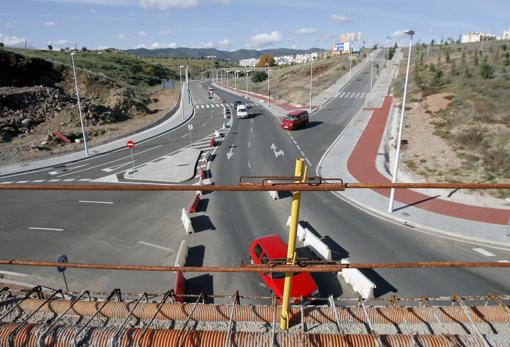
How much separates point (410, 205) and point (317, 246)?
7.88 m

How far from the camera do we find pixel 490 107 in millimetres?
34031

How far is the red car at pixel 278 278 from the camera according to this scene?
34.9 ft

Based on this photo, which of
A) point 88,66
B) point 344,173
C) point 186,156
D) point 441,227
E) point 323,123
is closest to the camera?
point 441,227

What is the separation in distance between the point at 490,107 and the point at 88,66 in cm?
9848

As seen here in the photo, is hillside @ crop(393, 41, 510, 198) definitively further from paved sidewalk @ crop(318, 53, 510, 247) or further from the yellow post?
the yellow post

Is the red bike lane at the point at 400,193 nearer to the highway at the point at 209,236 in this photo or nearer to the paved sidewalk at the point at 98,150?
the highway at the point at 209,236

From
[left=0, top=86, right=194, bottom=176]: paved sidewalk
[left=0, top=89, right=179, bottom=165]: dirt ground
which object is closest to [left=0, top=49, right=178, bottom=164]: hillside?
[left=0, top=89, right=179, bottom=165]: dirt ground

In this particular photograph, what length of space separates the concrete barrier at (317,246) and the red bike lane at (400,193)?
25.2 feet

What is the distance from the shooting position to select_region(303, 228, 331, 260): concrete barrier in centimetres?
1325

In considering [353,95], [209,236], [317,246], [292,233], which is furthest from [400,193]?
[353,95]

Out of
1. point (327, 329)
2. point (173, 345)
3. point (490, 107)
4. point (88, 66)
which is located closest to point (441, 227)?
point (327, 329)

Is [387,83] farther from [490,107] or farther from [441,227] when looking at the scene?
[441,227]

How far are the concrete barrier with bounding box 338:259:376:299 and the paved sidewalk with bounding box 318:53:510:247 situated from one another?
6.49 metres

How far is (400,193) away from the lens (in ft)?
66.0
